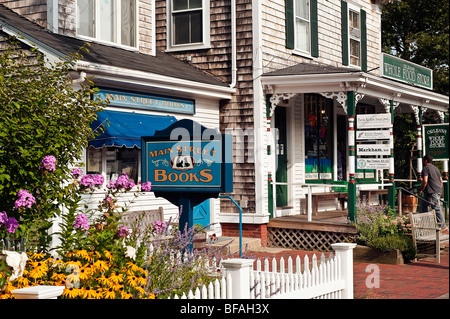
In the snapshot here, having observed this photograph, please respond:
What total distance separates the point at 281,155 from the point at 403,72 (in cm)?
378

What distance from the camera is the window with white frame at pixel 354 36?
781 inches

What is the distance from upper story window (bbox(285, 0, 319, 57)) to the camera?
17000 mm

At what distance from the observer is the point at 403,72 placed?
1672cm

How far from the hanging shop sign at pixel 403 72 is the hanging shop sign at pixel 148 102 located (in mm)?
4793

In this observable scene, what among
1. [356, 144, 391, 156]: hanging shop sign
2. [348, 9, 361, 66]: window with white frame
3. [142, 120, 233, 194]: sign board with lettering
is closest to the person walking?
[356, 144, 391, 156]: hanging shop sign

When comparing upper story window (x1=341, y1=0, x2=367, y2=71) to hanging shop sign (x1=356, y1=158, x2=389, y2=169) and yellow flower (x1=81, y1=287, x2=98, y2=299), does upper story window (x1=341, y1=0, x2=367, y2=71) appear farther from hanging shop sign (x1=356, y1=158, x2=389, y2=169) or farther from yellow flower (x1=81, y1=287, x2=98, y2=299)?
yellow flower (x1=81, y1=287, x2=98, y2=299)

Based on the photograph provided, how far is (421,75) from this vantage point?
18.1 meters

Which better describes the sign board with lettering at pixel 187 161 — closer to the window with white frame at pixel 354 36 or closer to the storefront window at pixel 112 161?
the storefront window at pixel 112 161

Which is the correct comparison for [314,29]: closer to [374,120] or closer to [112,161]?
[374,120]

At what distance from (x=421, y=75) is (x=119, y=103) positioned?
30.9ft

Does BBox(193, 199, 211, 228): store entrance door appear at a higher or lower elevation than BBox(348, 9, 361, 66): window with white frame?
lower

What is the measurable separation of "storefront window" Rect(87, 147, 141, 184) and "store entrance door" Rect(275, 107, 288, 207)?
4478mm
